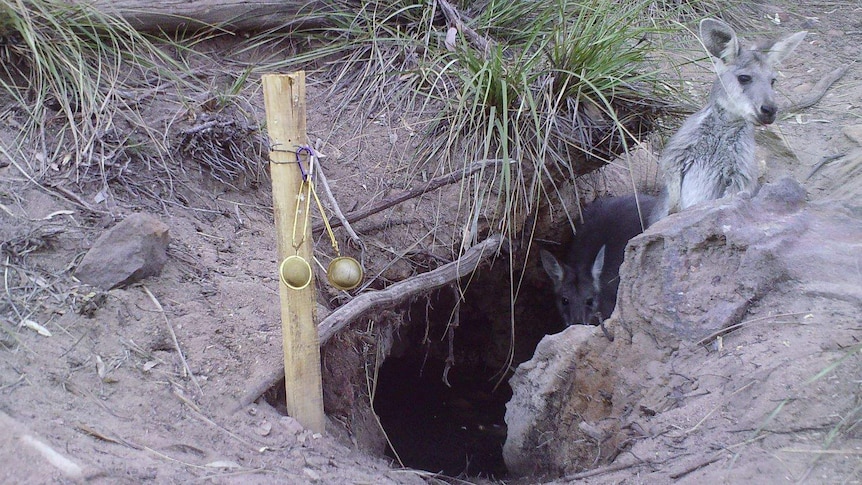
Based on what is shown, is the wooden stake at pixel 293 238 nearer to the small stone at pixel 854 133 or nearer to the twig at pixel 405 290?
the twig at pixel 405 290

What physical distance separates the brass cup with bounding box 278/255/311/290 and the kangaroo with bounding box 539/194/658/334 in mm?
3416

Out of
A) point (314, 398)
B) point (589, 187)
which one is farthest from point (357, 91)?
point (314, 398)

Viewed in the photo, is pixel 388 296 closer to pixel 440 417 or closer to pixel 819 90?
pixel 440 417

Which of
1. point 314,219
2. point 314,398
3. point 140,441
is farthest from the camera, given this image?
point 314,219

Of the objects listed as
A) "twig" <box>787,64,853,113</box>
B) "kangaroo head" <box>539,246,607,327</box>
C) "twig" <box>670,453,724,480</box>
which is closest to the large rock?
"twig" <box>670,453,724,480</box>

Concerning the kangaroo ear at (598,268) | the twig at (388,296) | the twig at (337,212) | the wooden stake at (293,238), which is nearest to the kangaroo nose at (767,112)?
the kangaroo ear at (598,268)

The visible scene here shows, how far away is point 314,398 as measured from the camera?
10.8ft

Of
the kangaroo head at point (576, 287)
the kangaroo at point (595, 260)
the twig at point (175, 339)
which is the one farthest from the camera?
the kangaroo head at point (576, 287)

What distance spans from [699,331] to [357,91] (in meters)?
3.05

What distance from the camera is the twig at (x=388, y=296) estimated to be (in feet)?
11.0

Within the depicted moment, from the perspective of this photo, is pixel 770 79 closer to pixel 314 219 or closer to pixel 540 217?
pixel 540 217

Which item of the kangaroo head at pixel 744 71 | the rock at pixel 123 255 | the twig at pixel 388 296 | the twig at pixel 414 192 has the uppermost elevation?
the kangaroo head at pixel 744 71

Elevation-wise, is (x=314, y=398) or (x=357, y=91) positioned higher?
(x=357, y=91)

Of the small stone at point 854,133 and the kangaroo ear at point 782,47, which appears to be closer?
the kangaroo ear at point 782,47
